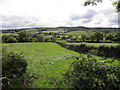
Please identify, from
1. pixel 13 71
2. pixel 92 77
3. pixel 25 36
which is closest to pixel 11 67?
pixel 13 71

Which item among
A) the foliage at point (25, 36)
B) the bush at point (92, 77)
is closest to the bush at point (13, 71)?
the bush at point (92, 77)

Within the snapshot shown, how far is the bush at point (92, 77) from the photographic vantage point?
2.71 metres

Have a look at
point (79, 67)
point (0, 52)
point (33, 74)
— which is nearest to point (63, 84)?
point (79, 67)

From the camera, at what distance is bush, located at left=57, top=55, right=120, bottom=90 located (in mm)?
2715

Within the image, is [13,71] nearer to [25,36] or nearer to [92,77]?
[92,77]

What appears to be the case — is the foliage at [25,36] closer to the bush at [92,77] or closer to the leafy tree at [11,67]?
the leafy tree at [11,67]

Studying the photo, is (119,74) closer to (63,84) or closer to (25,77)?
(63,84)

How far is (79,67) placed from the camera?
3064mm

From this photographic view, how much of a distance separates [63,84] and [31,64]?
136 cm

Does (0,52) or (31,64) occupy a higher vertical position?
(0,52)

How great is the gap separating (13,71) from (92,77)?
2.10m

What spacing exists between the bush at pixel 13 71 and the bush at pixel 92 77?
96 cm

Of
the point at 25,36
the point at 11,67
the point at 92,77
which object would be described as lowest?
the point at 92,77

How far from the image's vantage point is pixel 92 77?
9.06 feet
